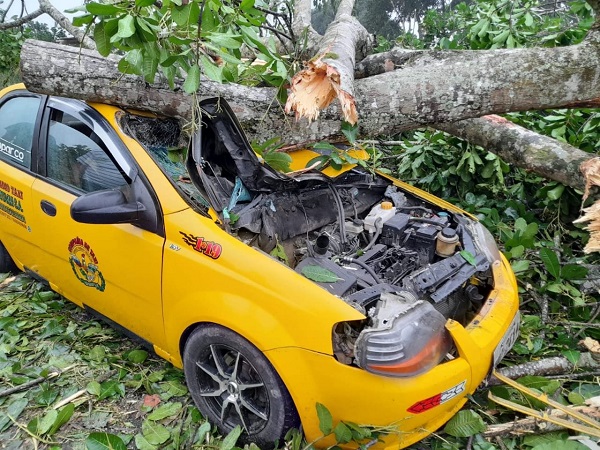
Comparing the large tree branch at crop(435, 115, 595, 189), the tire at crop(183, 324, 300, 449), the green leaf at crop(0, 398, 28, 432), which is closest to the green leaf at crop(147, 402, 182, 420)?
the tire at crop(183, 324, 300, 449)

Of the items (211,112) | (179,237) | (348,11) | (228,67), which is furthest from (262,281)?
(348,11)

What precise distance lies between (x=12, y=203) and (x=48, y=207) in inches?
19.0

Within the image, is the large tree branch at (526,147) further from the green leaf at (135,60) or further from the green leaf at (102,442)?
the green leaf at (102,442)

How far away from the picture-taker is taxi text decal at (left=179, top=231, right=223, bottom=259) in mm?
2316

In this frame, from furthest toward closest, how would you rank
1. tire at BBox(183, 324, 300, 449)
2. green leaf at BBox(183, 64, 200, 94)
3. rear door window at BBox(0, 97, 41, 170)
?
rear door window at BBox(0, 97, 41, 170) → green leaf at BBox(183, 64, 200, 94) → tire at BBox(183, 324, 300, 449)

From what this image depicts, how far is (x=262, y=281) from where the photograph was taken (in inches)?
86.4

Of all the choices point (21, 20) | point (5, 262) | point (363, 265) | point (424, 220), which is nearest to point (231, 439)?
point (363, 265)

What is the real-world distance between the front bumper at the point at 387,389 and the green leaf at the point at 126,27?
1.54 m

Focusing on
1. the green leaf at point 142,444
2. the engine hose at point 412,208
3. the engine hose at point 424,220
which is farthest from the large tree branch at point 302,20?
the green leaf at point 142,444

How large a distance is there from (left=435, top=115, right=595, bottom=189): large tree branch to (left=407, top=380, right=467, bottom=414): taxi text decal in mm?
2022

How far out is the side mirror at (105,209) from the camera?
238 cm

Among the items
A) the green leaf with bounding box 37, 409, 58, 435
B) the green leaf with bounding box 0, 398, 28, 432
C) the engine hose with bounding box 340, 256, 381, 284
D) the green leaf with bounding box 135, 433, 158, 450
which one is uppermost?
the engine hose with bounding box 340, 256, 381, 284

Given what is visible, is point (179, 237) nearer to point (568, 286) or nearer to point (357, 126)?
point (357, 126)

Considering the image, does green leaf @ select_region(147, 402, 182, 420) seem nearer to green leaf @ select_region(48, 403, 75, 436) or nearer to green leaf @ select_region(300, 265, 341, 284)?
green leaf @ select_region(48, 403, 75, 436)
